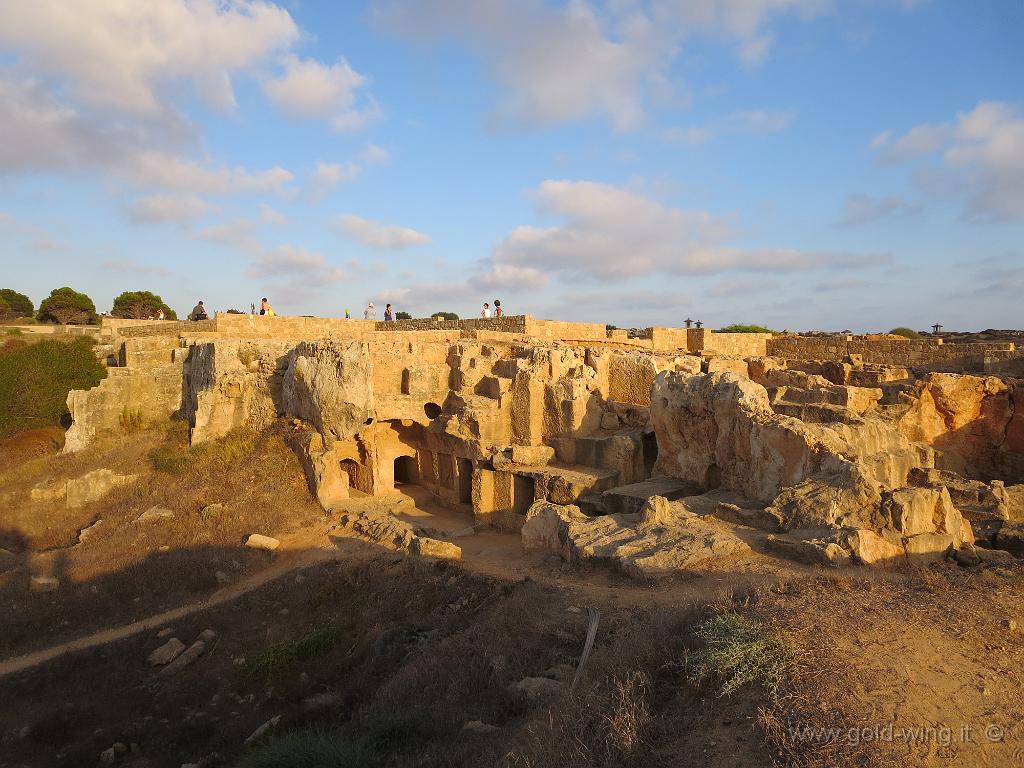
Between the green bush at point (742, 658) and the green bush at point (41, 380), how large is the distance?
19.5 meters

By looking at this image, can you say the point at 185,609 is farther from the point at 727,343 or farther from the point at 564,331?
the point at 727,343

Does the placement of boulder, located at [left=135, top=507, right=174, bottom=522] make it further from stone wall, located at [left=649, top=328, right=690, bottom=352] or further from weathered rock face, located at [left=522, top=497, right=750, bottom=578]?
stone wall, located at [left=649, top=328, right=690, bottom=352]

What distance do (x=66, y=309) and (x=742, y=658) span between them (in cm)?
4204

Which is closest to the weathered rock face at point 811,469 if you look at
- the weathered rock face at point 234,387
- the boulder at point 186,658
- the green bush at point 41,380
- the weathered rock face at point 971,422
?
the weathered rock face at point 971,422

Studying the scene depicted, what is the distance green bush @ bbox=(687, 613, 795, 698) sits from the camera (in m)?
4.18

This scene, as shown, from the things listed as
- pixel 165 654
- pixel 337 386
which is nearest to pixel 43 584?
pixel 165 654

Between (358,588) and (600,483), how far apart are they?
485 centimetres

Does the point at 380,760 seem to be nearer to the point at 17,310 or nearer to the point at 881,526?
the point at 881,526

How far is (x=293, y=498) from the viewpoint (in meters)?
14.0

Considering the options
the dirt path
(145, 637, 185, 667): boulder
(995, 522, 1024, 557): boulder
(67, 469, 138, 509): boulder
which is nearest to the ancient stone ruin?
(995, 522, 1024, 557): boulder

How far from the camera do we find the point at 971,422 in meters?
13.4

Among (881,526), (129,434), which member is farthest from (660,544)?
(129,434)

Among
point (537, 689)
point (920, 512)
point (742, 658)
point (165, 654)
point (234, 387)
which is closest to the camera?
point (742, 658)

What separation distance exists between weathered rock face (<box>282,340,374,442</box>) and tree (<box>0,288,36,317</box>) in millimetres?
36996
